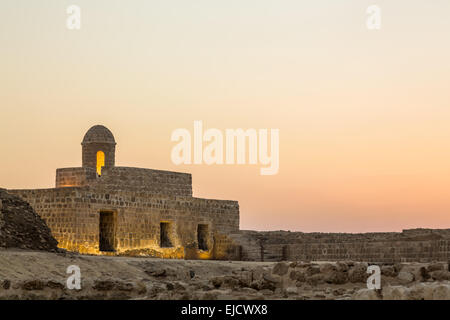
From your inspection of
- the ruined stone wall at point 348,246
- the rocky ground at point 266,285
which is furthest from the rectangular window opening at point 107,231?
the rocky ground at point 266,285

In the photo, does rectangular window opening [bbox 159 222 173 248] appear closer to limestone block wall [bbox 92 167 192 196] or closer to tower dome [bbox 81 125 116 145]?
limestone block wall [bbox 92 167 192 196]

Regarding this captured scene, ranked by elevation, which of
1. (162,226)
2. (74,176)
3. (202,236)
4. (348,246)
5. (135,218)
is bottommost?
(348,246)

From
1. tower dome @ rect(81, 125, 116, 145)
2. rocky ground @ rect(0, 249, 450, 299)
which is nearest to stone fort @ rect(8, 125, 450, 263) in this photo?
tower dome @ rect(81, 125, 116, 145)

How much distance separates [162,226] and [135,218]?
2050mm

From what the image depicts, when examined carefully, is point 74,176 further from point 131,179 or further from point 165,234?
point 165,234

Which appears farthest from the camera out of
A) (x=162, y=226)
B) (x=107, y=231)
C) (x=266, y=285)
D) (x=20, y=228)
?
(x=162, y=226)

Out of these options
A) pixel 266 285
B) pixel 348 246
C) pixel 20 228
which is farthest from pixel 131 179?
pixel 266 285

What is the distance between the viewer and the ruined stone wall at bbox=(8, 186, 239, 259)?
26.4 metres

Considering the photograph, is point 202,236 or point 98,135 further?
point 98,135

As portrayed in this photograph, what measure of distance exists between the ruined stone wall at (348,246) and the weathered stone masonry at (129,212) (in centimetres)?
114

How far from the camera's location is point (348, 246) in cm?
2714

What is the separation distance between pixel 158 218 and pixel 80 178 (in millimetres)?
3862
